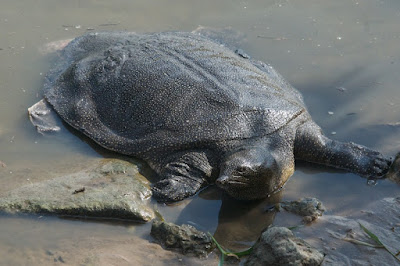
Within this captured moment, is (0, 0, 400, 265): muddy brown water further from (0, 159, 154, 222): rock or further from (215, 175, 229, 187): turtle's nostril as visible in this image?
(215, 175, 229, 187): turtle's nostril

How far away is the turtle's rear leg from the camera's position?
198 inches

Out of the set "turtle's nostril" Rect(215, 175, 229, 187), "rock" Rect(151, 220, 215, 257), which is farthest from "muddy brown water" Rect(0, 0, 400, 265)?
"turtle's nostril" Rect(215, 175, 229, 187)

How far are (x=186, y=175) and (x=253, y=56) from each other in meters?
2.51

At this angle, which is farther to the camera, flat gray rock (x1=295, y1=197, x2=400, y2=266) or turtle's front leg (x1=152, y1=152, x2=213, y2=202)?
turtle's front leg (x1=152, y1=152, x2=213, y2=202)

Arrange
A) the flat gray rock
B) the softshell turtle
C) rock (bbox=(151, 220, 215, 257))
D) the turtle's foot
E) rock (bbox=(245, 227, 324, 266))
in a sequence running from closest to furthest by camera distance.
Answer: rock (bbox=(245, 227, 324, 266)) < the flat gray rock < rock (bbox=(151, 220, 215, 257)) < the turtle's foot < the softshell turtle

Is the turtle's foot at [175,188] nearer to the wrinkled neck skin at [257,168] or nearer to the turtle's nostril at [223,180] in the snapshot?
the wrinkled neck skin at [257,168]

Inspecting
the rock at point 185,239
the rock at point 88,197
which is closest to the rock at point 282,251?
the rock at point 185,239

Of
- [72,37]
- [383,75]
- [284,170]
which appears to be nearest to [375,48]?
[383,75]

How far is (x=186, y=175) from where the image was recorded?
483cm

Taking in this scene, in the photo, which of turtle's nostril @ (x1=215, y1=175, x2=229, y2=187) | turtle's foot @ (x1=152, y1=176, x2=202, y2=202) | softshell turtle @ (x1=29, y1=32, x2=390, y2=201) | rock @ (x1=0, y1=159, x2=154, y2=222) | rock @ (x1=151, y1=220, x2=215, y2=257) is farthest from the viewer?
softshell turtle @ (x1=29, y1=32, x2=390, y2=201)

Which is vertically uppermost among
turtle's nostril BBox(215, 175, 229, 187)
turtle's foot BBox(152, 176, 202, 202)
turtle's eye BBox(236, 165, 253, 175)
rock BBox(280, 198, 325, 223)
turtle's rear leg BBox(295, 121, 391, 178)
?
turtle's eye BBox(236, 165, 253, 175)

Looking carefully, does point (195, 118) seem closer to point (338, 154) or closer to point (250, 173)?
point (250, 173)

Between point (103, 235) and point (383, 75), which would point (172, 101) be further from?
point (383, 75)

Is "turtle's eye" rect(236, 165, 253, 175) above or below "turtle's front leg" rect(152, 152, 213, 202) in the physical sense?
above
